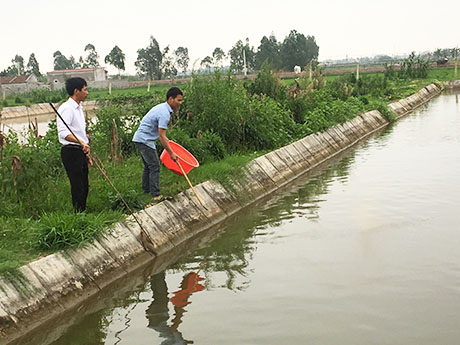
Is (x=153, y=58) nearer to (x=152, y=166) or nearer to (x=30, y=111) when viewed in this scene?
(x=30, y=111)

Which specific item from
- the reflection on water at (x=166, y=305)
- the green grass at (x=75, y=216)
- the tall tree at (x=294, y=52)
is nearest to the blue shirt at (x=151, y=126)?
the green grass at (x=75, y=216)

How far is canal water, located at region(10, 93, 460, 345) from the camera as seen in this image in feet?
18.0

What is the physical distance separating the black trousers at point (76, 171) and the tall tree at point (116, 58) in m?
96.3

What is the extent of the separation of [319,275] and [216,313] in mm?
1451

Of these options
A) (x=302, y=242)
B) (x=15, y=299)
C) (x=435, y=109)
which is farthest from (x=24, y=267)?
(x=435, y=109)

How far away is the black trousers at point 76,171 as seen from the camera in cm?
756

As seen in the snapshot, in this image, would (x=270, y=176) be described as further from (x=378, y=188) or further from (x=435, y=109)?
(x=435, y=109)

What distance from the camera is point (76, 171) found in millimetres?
7645

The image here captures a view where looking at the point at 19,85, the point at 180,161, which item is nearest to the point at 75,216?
the point at 180,161

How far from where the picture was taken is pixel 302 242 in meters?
8.20

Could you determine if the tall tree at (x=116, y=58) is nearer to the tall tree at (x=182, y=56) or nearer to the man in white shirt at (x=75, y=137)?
the tall tree at (x=182, y=56)

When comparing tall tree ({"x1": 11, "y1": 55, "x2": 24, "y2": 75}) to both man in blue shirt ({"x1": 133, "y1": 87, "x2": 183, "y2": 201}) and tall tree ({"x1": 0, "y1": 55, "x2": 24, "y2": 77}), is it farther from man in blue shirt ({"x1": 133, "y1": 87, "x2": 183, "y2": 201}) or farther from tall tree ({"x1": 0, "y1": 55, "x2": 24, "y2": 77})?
man in blue shirt ({"x1": 133, "y1": 87, "x2": 183, "y2": 201})

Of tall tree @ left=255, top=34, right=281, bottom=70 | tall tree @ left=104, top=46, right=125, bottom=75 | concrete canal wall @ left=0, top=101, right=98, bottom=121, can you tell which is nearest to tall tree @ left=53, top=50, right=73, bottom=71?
tall tree @ left=104, top=46, right=125, bottom=75

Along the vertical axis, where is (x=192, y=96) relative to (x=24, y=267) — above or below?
above
